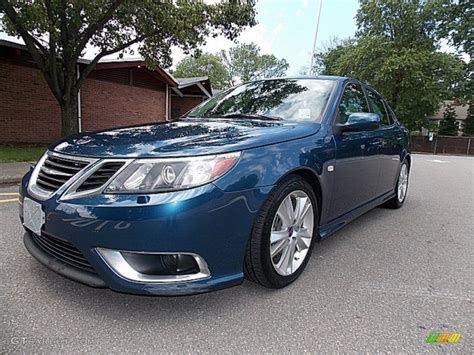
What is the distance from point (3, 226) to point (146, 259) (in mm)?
2439

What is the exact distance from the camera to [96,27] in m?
8.98

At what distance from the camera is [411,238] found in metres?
3.53

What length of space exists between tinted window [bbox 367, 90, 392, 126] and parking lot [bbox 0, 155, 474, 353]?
1.65 metres

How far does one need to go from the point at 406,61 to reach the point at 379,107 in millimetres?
26223

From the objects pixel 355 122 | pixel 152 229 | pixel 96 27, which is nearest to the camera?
pixel 152 229

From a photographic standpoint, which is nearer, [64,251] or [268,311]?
[64,251]

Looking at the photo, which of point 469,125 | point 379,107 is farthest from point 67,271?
point 469,125

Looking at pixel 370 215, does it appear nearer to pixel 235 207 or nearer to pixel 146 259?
pixel 235 207

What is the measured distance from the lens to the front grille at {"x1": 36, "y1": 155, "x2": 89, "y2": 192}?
6.34ft

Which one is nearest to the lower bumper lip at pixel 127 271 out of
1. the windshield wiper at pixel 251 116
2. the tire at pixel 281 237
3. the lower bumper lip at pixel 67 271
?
the lower bumper lip at pixel 67 271

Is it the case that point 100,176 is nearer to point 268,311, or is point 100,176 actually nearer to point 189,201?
point 189,201

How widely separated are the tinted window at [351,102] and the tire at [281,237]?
90cm

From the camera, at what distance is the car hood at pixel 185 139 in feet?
6.18

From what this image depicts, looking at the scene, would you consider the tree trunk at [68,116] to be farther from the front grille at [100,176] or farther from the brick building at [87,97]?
the front grille at [100,176]
